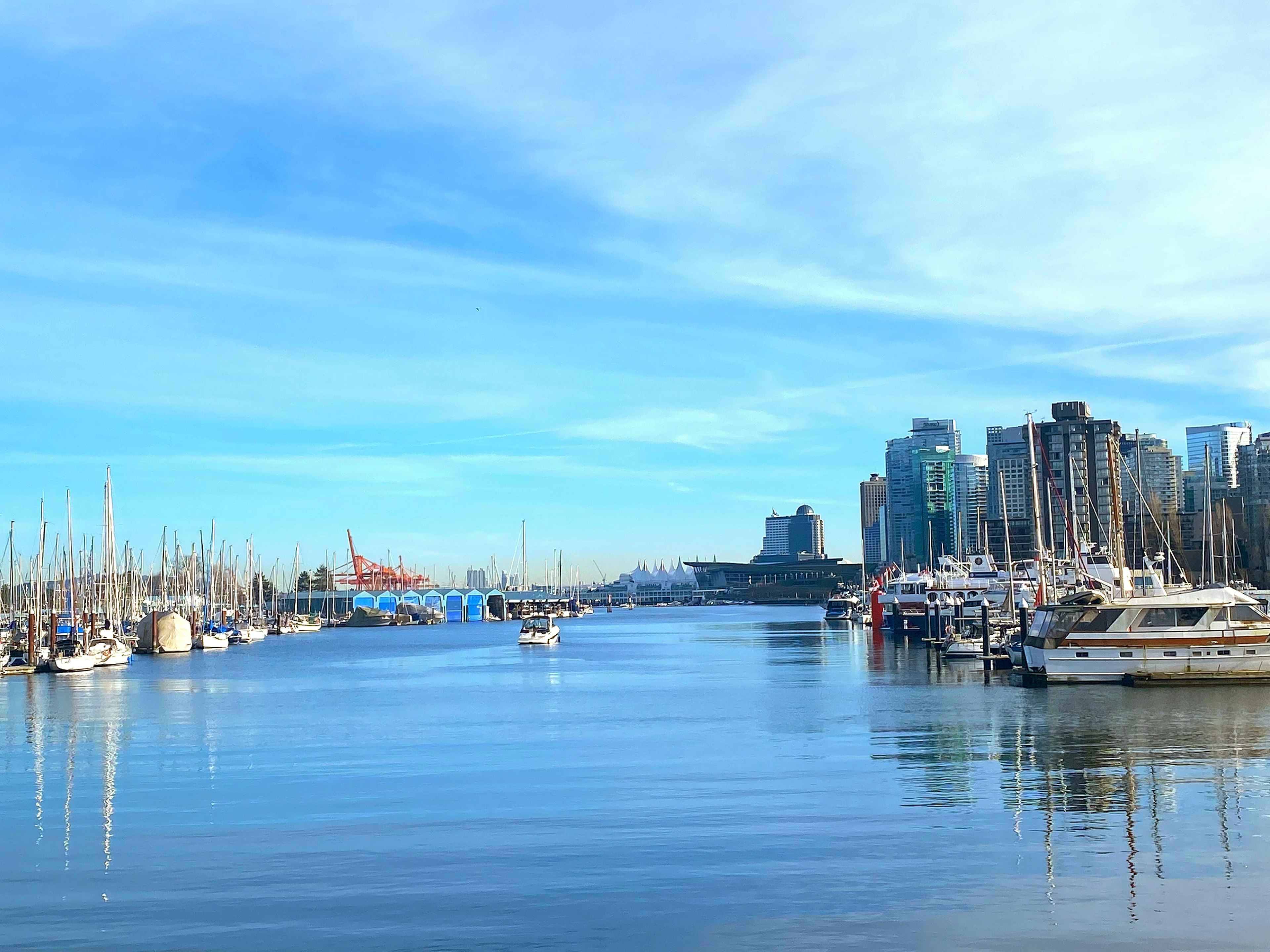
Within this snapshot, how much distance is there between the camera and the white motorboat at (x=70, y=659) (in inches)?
3570

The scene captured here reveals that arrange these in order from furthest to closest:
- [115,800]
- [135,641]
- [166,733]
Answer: [135,641] < [166,733] < [115,800]

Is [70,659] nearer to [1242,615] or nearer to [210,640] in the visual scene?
[210,640]

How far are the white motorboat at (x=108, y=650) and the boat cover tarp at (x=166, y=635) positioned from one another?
11.9m

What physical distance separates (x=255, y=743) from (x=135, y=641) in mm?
86196

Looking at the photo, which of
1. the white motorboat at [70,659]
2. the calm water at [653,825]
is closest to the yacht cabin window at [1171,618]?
the calm water at [653,825]

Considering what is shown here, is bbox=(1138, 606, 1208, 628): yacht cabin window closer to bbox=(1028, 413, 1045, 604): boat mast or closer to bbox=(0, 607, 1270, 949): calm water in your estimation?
bbox=(0, 607, 1270, 949): calm water

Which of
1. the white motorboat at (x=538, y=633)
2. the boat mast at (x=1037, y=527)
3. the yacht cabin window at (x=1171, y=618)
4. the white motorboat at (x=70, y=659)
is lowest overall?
the white motorboat at (x=538, y=633)

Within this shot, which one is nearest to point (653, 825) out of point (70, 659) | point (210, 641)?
point (70, 659)

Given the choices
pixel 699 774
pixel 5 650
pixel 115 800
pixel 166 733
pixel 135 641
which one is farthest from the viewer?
pixel 135 641

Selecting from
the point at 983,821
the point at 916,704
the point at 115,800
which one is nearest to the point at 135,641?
the point at 916,704

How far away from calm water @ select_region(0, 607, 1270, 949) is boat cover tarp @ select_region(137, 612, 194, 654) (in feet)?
215

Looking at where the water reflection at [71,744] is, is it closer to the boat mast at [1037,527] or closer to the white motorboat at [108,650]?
the white motorboat at [108,650]

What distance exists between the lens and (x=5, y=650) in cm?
9938

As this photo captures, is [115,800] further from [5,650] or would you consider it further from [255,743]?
[5,650]
